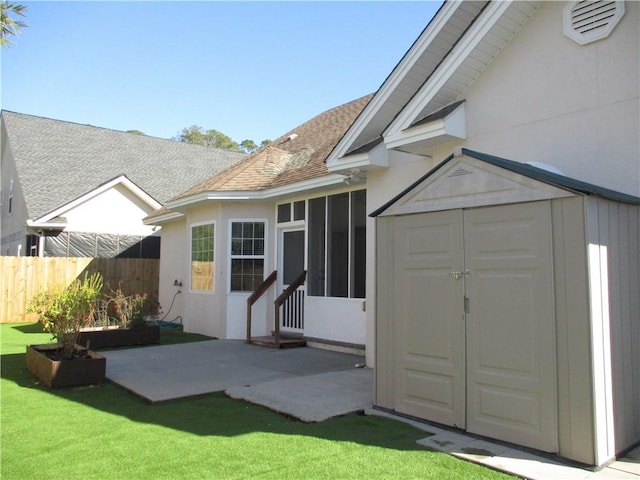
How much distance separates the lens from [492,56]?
6.68 meters

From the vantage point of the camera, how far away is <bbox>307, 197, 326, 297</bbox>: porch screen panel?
10.9 m

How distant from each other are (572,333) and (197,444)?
3521 mm

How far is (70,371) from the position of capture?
7.34 meters

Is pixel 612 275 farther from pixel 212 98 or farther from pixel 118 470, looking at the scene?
pixel 212 98

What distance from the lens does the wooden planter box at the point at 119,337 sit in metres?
11.0

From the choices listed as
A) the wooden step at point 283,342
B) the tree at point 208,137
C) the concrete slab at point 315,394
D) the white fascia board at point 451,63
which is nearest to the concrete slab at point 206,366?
the wooden step at point 283,342

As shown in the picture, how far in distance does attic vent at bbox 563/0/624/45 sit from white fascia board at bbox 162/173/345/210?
4.68m

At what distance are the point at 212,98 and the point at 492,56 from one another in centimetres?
1047

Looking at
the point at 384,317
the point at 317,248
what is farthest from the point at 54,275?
the point at 384,317

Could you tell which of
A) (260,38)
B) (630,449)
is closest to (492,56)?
(630,449)

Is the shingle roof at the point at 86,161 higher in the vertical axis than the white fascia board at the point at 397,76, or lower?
higher

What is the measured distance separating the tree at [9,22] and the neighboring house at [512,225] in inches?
210

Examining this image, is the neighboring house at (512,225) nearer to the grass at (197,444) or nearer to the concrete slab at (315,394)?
the concrete slab at (315,394)

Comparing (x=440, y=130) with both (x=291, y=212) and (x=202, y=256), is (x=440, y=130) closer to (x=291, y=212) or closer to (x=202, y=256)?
(x=291, y=212)
